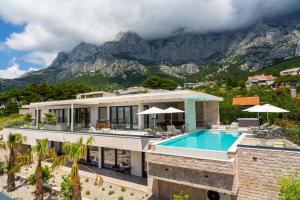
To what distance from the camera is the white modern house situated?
1889cm

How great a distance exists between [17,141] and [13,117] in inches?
1981

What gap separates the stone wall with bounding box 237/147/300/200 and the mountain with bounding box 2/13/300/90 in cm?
10348

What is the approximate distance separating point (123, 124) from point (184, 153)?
35.6ft

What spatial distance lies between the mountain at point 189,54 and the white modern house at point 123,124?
93.2 metres

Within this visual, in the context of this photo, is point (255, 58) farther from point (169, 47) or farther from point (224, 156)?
point (224, 156)

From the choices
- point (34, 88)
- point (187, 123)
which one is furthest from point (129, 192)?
point (34, 88)

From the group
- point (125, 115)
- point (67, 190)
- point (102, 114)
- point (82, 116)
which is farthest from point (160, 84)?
point (67, 190)

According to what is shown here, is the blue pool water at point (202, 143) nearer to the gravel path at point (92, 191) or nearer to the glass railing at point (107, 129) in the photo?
the glass railing at point (107, 129)

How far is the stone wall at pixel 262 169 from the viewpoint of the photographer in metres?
11.0

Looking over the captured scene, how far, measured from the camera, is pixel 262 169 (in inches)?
455

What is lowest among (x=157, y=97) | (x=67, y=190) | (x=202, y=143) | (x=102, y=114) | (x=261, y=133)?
(x=67, y=190)

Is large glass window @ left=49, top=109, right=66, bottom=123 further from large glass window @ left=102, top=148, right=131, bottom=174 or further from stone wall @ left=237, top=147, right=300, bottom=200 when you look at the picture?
stone wall @ left=237, top=147, right=300, bottom=200

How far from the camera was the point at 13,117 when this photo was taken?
2489 inches

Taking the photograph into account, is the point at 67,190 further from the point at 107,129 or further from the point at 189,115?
the point at 189,115
